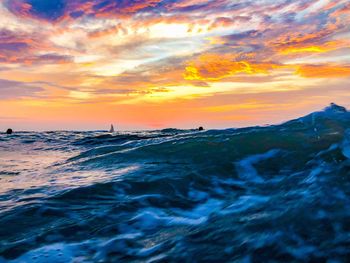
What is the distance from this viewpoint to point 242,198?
212 inches

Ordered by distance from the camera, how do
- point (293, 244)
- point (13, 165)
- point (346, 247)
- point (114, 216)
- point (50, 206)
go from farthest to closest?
A: point (13, 165) → point (50, 206) → point (114, 216) → point (293, 244) → point (346, 247)

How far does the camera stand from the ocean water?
3.44 meters

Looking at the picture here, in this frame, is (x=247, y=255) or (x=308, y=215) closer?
(x=247, y=255)

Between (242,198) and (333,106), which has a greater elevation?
(333,106)

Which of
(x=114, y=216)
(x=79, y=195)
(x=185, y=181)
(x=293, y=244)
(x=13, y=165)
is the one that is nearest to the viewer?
(x=293, y=244)

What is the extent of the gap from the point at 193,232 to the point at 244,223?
1.96ft

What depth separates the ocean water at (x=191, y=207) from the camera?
3.44m

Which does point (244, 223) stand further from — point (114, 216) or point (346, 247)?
point (114, 216)

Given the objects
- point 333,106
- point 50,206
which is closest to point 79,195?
point 50,206

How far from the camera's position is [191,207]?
5172 millimetres

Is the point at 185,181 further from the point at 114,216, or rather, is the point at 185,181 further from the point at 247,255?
the point at 247,255

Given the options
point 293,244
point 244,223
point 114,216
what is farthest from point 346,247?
point 114,216

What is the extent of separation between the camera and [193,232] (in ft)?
13.1

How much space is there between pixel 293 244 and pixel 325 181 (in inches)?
91.4
